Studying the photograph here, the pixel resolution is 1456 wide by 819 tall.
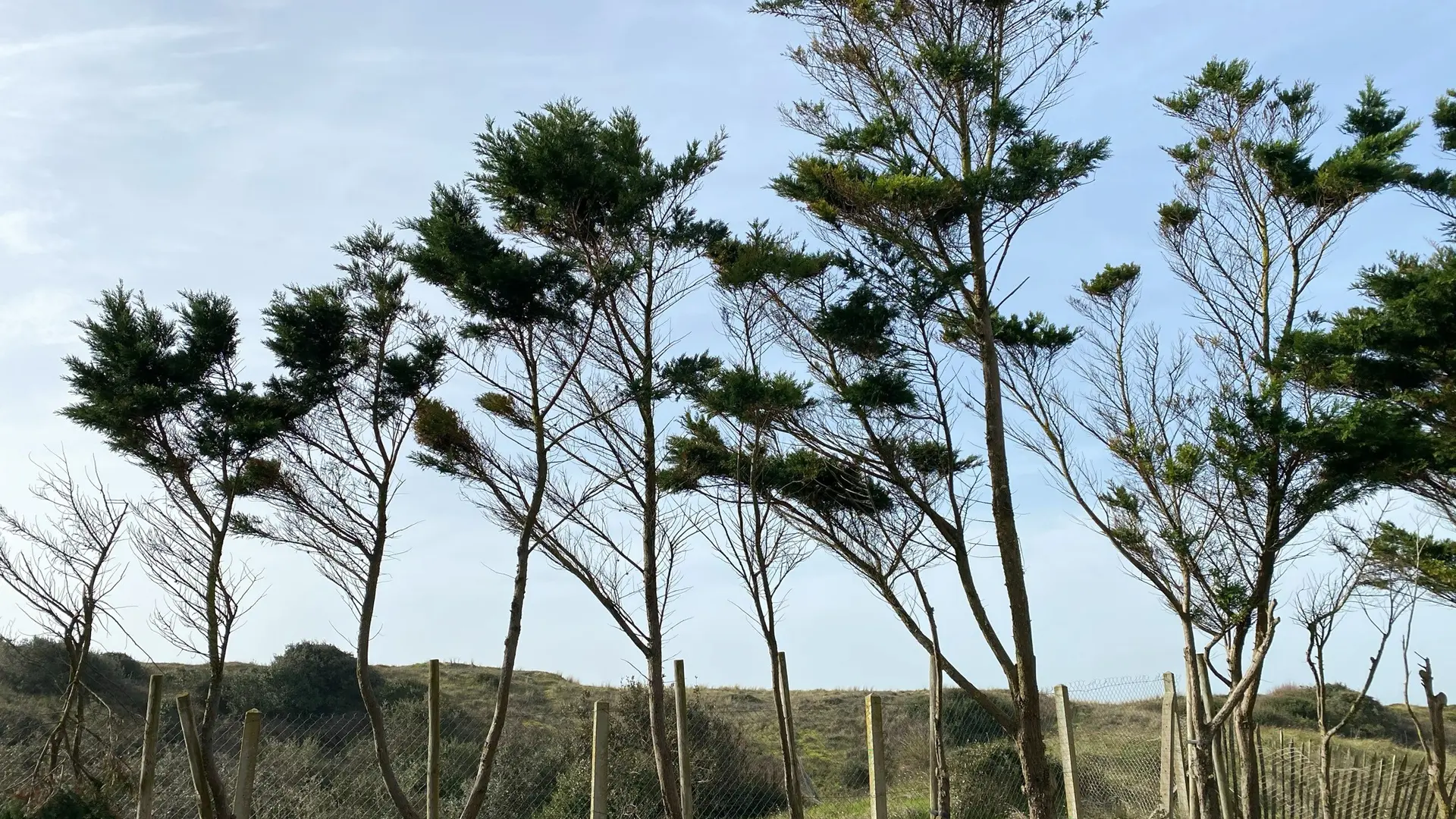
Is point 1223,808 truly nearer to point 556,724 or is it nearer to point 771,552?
point 771,552

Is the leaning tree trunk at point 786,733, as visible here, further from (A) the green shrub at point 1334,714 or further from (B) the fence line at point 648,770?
(A) the green shrub at point 1334,714

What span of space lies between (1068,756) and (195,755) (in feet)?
19.9

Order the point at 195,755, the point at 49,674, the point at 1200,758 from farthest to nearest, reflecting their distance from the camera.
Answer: the point at 49,674
the point at 1200,758
the point at 195,755

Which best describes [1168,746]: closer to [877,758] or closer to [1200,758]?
[1200,758]

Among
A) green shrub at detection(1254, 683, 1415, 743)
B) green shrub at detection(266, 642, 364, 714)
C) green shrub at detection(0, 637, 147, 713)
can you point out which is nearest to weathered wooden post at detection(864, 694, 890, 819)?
green shrub at detection(266, 642, 364, 714)

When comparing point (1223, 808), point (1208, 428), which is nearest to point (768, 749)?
point (1223, 808)

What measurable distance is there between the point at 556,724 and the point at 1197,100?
11.1 metres

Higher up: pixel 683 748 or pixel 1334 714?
pixel 683 748

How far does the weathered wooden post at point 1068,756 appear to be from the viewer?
7963mm

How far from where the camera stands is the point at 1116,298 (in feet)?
37.2

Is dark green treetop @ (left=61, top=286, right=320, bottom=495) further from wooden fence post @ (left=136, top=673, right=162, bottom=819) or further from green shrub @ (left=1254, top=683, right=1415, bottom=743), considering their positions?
green shrub @ (left=1254, top=683, right=1415, bottom=743)

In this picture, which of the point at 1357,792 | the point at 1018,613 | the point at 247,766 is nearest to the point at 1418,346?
the point at 1357,792

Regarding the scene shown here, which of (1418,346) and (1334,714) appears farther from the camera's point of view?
(1334,714)

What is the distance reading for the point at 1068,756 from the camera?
8.05 meters
